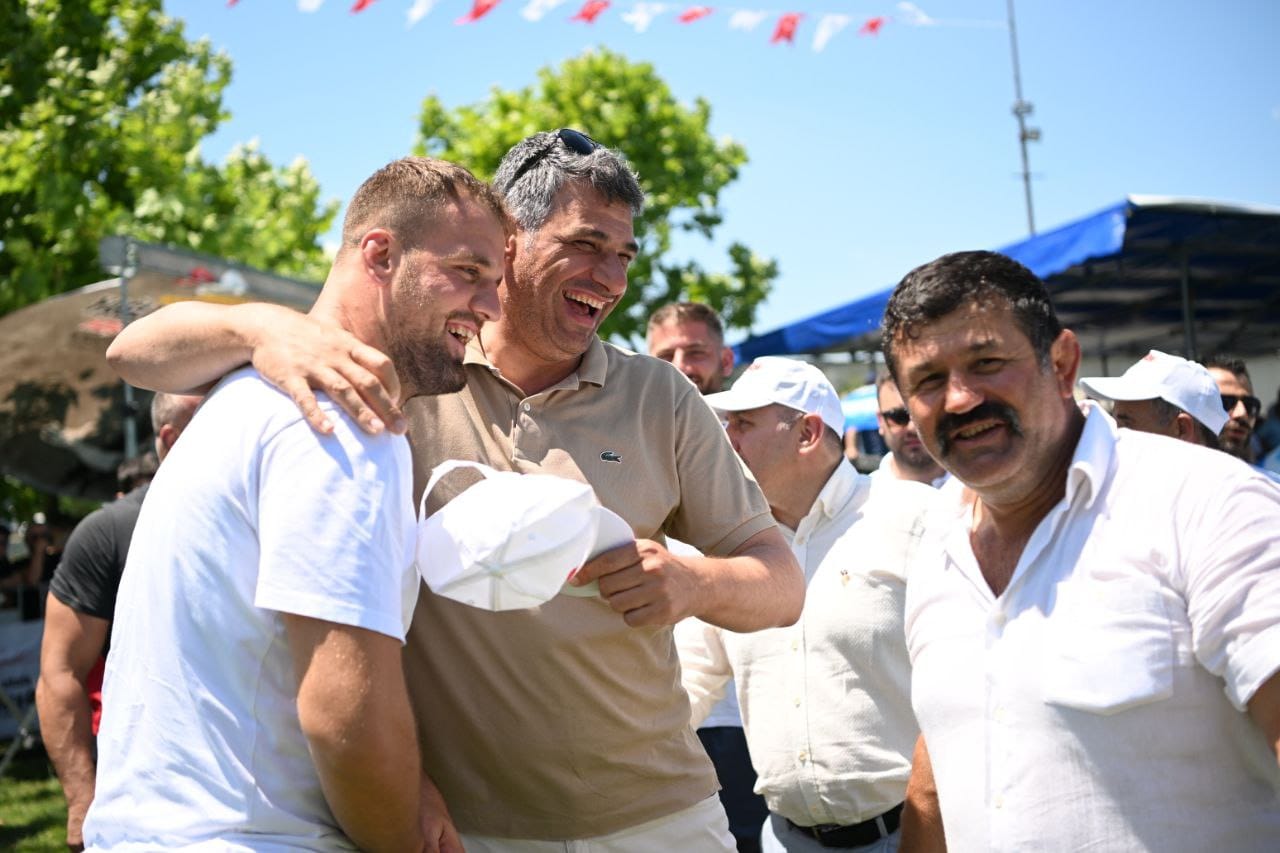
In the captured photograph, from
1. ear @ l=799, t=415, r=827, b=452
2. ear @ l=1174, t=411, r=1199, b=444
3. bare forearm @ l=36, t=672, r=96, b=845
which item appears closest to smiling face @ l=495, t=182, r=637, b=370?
ear @ l=799, t=415, r=827, b=452

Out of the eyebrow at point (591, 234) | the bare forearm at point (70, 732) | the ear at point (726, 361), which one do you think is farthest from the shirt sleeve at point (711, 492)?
the ear at point (726, 361)

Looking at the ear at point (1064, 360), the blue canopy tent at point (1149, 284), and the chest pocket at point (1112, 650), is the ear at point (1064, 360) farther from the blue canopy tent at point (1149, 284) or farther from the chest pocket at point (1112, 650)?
the blue canopy tent at point (1149, 284)

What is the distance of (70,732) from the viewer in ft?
14.0

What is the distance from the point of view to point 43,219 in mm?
12148

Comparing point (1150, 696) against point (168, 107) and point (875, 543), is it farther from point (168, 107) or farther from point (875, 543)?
point (168, 107)

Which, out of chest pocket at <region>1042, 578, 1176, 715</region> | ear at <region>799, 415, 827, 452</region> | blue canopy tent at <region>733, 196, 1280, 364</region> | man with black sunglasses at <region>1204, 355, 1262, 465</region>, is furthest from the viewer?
blue canopy tent at <region>733, 196, 1280, 364</region>

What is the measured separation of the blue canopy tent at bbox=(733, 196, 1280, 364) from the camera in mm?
8695

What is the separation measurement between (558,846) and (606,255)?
1.35m

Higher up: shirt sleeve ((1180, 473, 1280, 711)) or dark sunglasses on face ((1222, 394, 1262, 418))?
shirt sleeve ((1180, 473, 1280, 711))

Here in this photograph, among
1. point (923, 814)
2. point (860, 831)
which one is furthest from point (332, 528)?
point (860, 831)

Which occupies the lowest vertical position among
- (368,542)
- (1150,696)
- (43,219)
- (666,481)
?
(1150,696)

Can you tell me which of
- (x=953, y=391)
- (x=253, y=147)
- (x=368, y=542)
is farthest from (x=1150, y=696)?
(x=253, y=147)

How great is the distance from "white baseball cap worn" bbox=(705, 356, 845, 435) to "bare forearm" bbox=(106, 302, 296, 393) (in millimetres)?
2212

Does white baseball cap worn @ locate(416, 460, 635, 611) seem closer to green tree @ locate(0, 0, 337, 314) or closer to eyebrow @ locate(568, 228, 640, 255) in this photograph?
eyebrow @ locate(568, 228, 640, 255)
